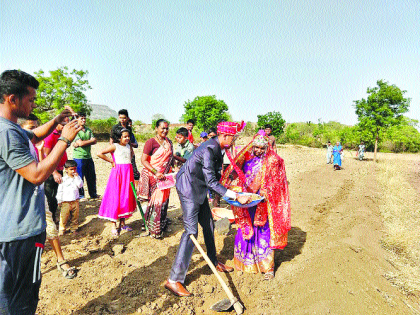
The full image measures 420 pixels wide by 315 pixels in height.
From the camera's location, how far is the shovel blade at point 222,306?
8.70 feet

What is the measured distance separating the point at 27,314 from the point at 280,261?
10.0 ft

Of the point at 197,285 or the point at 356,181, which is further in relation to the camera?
the point at 356,181

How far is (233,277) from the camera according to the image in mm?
3309

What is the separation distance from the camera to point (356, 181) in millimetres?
10938

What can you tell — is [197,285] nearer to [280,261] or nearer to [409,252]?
[280,261]

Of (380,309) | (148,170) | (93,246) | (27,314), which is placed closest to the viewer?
(27,314)

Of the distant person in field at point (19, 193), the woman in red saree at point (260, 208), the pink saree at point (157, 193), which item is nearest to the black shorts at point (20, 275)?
the distant person in field at point (19, 193)

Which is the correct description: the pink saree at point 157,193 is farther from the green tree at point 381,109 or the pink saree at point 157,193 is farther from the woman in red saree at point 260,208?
the green tree at point 381,109

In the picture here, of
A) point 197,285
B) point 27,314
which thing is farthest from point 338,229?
point 27,314

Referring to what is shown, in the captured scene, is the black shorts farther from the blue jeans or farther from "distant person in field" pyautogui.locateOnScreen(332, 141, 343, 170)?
"distant person in field" pyautogui.locateOnScreen(332, 141, 343, 170)

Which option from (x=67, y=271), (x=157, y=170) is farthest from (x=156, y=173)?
(x=67, y=271)

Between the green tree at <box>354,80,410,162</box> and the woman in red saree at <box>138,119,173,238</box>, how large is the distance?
17.0 metres

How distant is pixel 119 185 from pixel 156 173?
0.62 meters

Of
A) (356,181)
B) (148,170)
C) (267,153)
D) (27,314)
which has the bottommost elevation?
(356,181)
